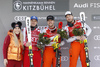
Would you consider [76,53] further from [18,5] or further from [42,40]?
[18,5]

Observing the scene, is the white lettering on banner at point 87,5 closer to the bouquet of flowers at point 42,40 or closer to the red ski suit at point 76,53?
the red ski suit at point 76,53

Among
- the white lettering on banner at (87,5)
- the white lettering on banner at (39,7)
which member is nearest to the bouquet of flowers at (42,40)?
the white lettering on banner at (39,7)

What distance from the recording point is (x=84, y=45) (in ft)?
12.6

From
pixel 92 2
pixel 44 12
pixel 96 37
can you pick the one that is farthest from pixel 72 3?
pixel 96 37

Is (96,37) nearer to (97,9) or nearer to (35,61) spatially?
(97,9)

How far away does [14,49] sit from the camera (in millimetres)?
3875

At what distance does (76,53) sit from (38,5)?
218cm

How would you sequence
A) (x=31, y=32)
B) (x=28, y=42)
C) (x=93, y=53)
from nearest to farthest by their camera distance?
(x=28, y=42), (x=31, y=32), (x=93, y=53)

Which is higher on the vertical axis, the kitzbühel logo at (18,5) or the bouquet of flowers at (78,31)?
the kitzbühel logo at (18,5)

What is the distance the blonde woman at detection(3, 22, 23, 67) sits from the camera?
3840 mm

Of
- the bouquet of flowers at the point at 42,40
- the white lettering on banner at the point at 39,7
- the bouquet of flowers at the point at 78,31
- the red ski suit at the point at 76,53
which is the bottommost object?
the red ski suit at the point at 76,53

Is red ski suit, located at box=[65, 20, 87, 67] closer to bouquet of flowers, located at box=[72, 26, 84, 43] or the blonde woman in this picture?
bouquet of flowers, located at box=[72, 26, 84, 43]

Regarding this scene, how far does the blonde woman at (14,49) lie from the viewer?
3.84 meters

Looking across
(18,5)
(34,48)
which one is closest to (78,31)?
(34,48)
